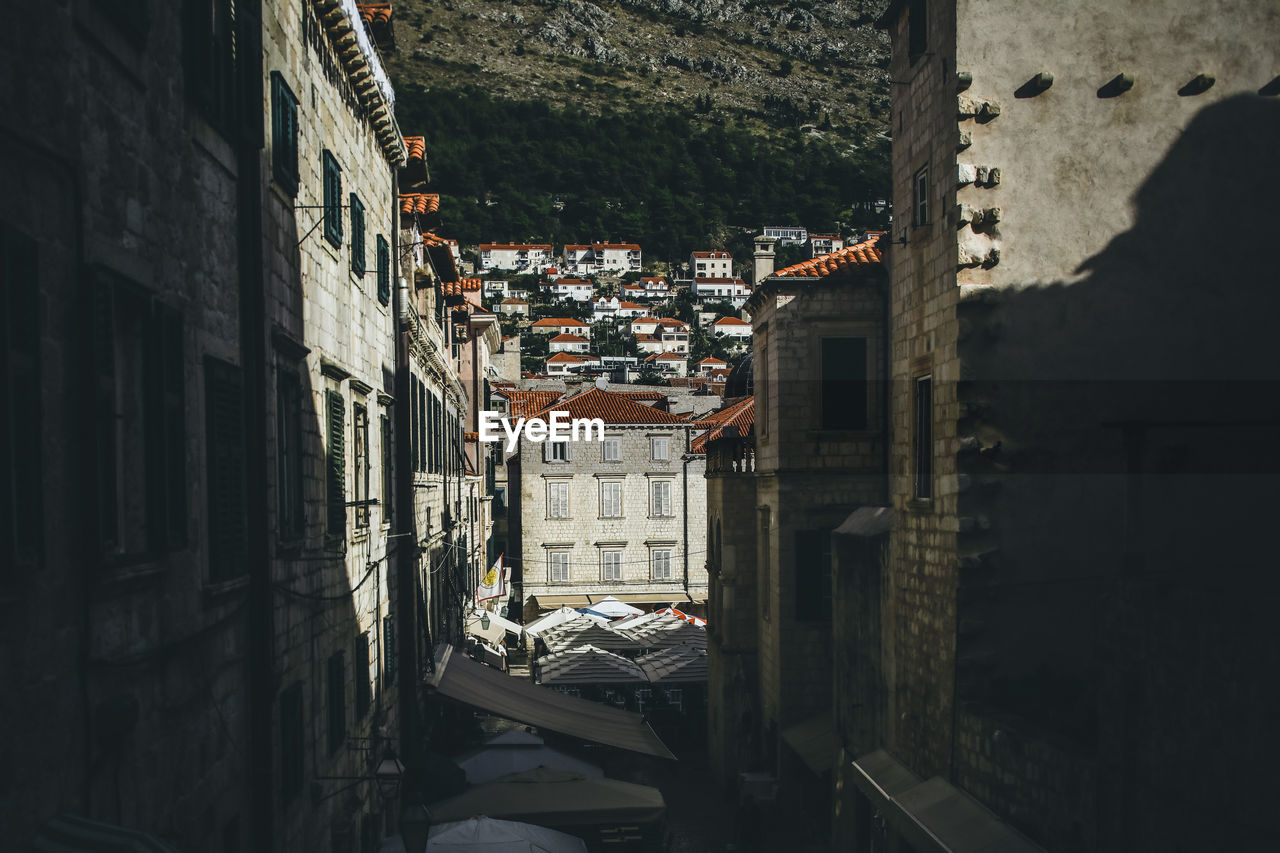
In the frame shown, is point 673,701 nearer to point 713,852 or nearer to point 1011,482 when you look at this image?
point 713,852

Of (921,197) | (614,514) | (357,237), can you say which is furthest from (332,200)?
(614,514)

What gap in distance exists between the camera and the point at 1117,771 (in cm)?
912

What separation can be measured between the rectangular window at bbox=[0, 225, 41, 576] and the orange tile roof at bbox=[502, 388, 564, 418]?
47.3 meters

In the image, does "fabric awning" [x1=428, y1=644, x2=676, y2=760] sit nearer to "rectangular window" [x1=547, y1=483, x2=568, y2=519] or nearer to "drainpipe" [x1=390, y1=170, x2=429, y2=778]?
"drainpipe" [x1=390, y1=170, x2=429, y2=778]

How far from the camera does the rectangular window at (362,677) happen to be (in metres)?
14.0

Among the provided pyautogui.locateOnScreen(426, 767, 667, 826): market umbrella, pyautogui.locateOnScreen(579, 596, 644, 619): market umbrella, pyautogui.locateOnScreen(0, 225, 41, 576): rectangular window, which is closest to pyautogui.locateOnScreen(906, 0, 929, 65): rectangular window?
pyautogui.locateOnScreen(426, 767, 667, 826): market umbrella

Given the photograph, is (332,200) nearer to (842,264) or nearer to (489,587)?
(842,264)

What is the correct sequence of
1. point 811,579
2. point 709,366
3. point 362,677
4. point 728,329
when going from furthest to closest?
point 728,329 < point 709,366 < point 811,579 < point 362,677

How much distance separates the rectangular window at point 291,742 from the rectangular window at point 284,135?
14.7 feet

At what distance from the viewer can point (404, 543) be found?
60.6ft

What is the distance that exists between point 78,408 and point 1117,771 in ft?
25.9

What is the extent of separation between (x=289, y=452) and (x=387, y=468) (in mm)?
6390

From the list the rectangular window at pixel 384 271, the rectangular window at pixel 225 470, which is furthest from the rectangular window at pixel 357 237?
the rectangular window at pixel 225 470

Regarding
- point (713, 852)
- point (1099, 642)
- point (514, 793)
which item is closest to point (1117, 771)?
point (1099, 642)
